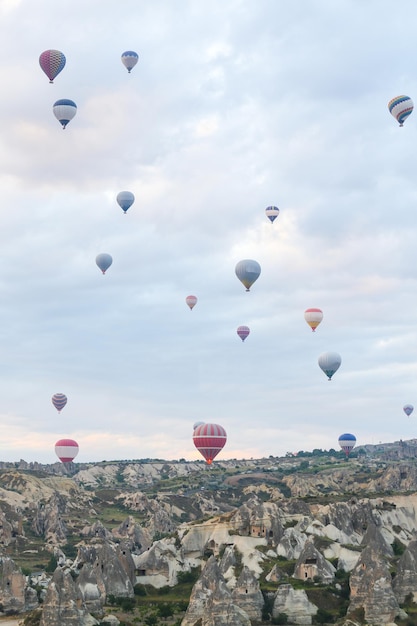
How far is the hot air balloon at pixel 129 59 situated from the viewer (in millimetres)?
152625

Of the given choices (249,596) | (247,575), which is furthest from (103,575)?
(249,596)

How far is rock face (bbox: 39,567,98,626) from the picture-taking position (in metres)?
87.6

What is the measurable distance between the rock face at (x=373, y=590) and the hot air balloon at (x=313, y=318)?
6840 centimetres

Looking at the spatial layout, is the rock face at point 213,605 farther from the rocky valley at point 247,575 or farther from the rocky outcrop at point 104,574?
→ the rocky outcrop at point 104,574

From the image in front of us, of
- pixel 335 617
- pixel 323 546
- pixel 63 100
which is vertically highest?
pixel 63 100

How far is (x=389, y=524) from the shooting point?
5630 inches

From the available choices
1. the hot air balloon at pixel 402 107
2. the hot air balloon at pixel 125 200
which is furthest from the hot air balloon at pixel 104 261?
the hot air balloon at pixel 402 107

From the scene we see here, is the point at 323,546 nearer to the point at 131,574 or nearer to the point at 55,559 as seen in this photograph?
the point at 131,574

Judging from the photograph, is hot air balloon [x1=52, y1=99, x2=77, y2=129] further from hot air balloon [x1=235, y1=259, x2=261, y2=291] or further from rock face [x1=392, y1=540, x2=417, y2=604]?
rock face [x1=392, y1=540, x2=417, y2=604]

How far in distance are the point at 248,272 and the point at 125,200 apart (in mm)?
27005

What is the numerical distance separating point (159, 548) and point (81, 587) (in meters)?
20.2

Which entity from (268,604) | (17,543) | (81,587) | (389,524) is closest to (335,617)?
(268,604)

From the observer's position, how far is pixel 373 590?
3905 inches

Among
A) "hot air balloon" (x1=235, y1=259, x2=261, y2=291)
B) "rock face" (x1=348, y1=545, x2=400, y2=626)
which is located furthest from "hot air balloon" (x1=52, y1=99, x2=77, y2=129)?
"rock face" (x1=348, y1=545, x2=400, y2=626)
